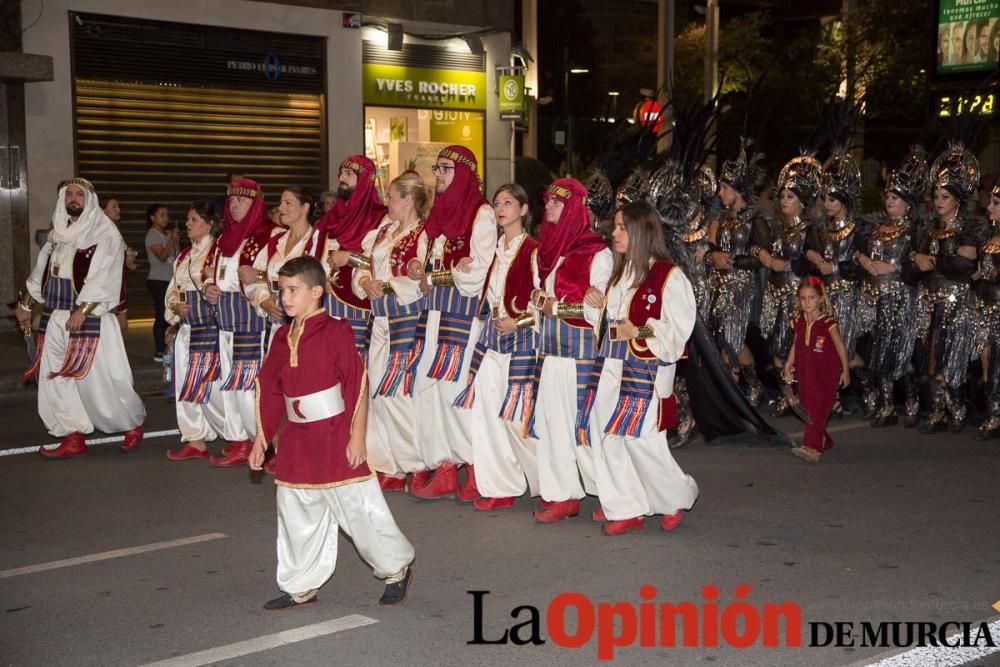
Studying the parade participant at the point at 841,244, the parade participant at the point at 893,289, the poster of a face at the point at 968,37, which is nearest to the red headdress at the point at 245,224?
the parade participant at the point at 841,244

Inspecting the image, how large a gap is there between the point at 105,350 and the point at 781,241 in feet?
18.6

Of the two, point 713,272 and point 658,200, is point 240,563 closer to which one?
point 658,200

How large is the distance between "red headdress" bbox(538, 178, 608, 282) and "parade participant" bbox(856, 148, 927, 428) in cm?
418

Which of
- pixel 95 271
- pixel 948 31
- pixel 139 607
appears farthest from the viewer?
pixel 948 31

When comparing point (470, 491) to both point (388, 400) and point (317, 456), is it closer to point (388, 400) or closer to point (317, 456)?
point (388, 400)

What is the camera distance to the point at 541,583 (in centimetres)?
600

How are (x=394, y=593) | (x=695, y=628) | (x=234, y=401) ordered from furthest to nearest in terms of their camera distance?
(x=234, y=401) → (x=394, y=593) → (x=695, y=628)

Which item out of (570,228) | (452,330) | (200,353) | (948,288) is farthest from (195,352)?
(948,288)

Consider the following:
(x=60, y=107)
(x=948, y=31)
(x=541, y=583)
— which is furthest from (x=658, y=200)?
(x=60, y=107)

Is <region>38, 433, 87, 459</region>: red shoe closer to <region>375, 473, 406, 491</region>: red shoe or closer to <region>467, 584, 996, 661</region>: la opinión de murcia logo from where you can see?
<region>375, 473, 406, 491</region>: red shoe

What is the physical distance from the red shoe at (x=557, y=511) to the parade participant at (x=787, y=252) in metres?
4.01

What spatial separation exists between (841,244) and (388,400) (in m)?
4.63

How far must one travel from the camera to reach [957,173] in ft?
33.0

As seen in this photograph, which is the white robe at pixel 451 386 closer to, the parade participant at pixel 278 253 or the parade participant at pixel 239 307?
the parade participant at pixel 278 253
